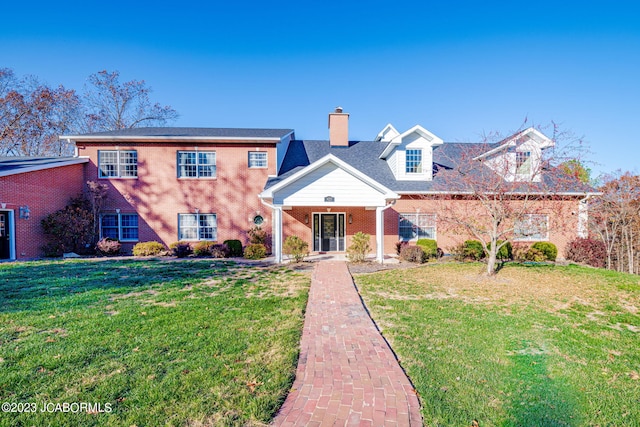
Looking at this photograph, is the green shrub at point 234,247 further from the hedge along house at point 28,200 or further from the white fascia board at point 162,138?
the hedge along house at point 28,200

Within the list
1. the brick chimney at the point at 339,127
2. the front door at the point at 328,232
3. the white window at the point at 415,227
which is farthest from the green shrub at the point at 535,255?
the brick chimney at the point at 339,127

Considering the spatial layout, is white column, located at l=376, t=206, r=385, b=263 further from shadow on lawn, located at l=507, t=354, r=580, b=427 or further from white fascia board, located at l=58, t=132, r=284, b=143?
shadow on lawn, located at l=507, t=354, r=580, b=427

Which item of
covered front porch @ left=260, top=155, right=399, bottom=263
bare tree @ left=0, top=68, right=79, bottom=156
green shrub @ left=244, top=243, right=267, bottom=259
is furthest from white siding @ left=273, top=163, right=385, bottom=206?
bare tree @ left=0, top=68, right=79, bottom=156

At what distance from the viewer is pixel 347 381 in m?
3.81

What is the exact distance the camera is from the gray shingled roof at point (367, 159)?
16.1 meters

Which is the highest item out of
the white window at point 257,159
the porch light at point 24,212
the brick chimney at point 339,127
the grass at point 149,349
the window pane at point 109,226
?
the brick chimney at point 339,127

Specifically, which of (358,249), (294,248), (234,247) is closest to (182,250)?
(234,247)

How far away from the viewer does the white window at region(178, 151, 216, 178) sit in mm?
16656

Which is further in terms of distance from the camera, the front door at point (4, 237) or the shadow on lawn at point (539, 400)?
the front door at point (4, 237)

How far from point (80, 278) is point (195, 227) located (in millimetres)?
7523

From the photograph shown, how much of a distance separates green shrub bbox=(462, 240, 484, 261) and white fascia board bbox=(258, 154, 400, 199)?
14.3ft

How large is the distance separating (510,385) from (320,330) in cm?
301

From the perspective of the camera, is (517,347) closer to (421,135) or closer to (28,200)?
(421,135)

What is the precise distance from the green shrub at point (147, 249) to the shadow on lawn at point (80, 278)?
2036 mm
